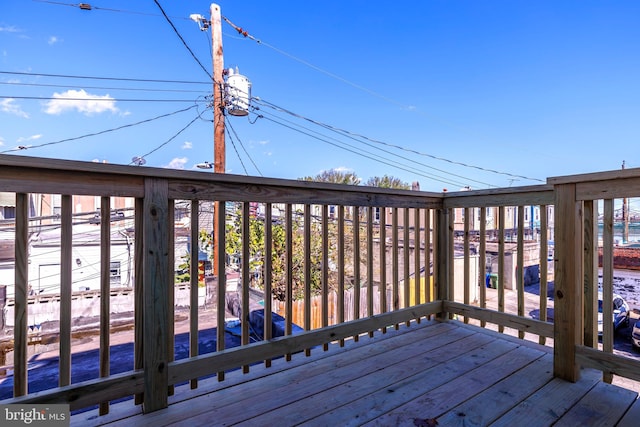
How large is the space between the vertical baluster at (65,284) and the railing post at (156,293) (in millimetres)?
252

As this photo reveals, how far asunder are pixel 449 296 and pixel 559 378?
3.27 ft

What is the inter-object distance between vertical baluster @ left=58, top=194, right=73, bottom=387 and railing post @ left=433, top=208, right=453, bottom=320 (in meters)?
2.34

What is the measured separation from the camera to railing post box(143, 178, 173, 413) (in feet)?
4.44

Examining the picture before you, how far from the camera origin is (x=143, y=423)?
49.9 inches

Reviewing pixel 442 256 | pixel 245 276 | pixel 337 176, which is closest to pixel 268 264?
pixel 245 276

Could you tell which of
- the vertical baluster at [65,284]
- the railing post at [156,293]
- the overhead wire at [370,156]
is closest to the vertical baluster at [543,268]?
the railing post at [156,293]

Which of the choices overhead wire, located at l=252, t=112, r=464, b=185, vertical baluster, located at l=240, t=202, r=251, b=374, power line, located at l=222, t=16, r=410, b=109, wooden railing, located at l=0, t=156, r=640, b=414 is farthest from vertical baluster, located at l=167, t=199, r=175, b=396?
overhead wire, located at l=252, t=112, r=464, b=185

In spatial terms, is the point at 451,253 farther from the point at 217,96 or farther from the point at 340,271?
the point at 217,96

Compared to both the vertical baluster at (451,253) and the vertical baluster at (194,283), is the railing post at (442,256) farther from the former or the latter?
the vertical baluster at (194,283)

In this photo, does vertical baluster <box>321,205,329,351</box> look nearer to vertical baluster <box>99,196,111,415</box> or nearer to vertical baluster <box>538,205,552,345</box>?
vertical baluster <box>99,196,111,415</box>

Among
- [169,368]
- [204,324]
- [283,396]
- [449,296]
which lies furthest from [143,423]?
[204,324]

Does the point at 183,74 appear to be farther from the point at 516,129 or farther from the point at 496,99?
the point at 516,129

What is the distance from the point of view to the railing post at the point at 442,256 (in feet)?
8.54

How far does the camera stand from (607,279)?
5.04 ft
